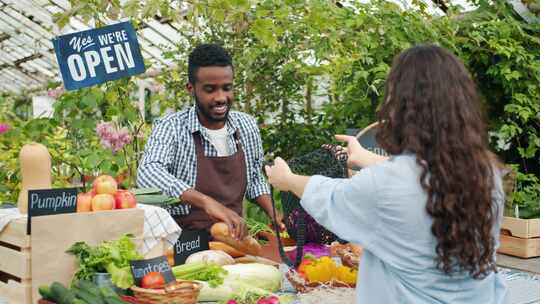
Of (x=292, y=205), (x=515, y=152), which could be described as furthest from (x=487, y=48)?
(x=292, y=205)

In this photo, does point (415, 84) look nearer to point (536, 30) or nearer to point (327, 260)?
point (327, 260)

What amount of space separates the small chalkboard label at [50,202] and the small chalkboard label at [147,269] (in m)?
0.35

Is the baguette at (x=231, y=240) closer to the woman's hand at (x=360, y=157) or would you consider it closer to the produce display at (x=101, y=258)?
the produce display at (x=101, y=258)

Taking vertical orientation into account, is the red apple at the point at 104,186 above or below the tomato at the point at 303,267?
above

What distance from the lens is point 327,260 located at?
2395mm

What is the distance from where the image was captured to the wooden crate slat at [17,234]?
96.1 inches

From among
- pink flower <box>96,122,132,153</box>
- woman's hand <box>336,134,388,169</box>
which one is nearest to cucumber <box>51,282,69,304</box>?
woman's hand <box>336,134,388,169</box>

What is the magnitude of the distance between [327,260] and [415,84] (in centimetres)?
87

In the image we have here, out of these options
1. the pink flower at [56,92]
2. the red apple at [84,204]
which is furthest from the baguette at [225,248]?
the pink flower at [56,92]

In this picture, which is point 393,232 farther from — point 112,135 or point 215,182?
point 112,135

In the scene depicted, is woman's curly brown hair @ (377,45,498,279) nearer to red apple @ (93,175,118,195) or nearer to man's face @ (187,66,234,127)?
red apple @ (93,175,118,195)

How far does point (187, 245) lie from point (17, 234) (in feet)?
2.16

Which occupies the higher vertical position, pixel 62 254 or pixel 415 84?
pixel 415 84

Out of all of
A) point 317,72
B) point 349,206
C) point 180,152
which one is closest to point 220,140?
point 180,152
